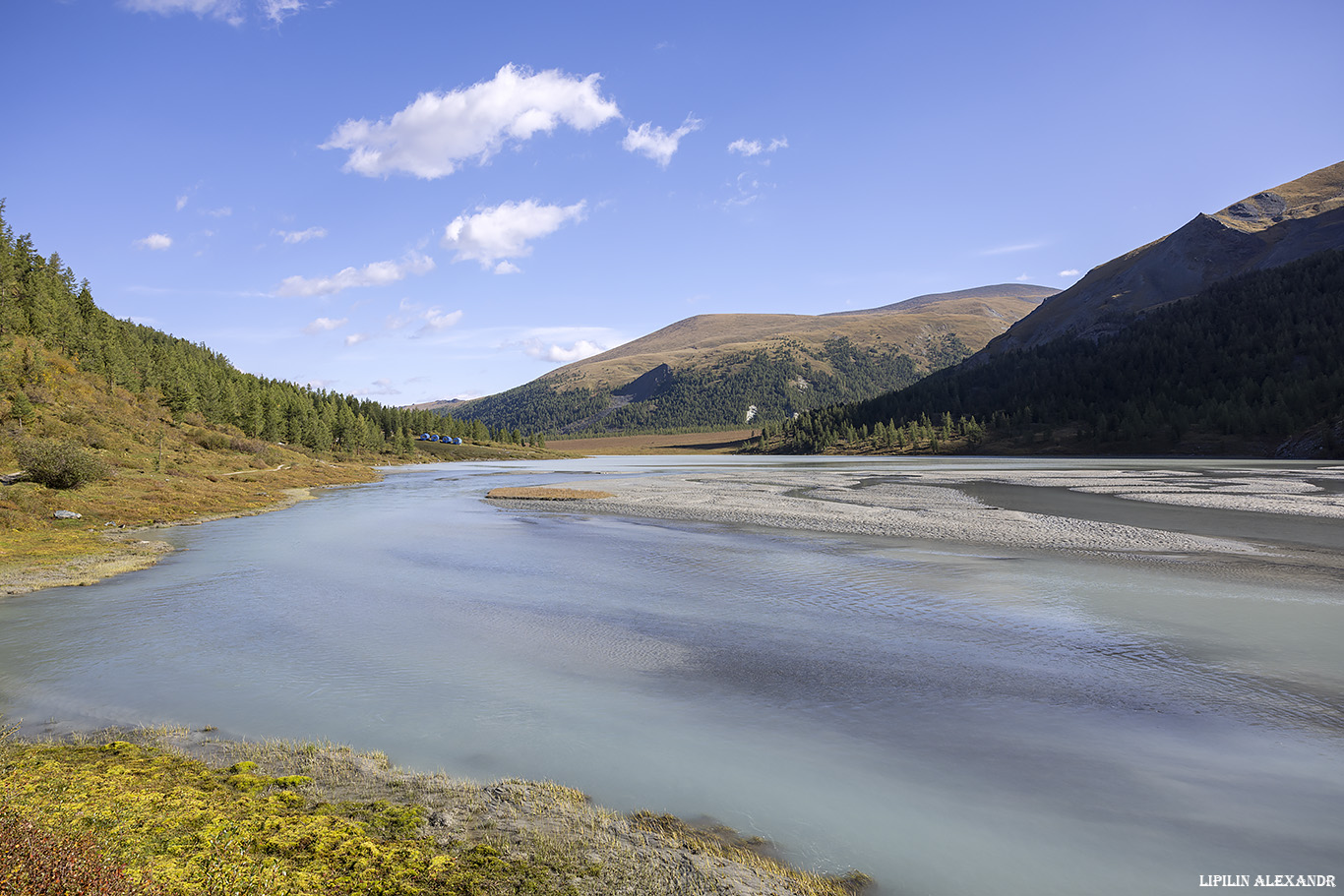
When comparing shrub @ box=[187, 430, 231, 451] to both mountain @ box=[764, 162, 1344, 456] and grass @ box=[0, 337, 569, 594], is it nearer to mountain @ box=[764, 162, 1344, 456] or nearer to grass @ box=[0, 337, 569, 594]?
grass @ box=[0, 337, 569, 594]

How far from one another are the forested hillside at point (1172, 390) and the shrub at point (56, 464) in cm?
12152

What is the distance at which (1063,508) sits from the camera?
38.6 meters

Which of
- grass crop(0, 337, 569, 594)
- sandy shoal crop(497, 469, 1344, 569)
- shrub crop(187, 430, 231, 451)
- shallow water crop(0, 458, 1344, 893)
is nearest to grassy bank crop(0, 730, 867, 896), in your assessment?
shallow water crop(0, 458, 1344, 893)

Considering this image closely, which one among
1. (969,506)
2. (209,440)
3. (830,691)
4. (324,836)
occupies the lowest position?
(969,506)

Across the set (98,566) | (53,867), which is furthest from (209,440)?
(53,867)

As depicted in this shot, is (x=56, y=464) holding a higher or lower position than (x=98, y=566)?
higher

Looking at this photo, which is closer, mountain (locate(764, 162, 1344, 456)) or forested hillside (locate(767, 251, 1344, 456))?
forested hillside (locate(767, 251, 1344, 456))

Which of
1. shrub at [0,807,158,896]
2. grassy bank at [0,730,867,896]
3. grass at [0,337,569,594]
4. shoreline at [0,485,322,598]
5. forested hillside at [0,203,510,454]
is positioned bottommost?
grassy bank at [0,730,867,896]

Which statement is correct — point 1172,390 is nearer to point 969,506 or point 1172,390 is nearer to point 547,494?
point 969,506

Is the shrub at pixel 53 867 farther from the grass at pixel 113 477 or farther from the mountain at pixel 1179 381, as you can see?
the mountain at pixel 1179 381

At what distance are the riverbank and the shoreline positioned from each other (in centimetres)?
2354

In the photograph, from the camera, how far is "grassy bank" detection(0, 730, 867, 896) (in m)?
5.72

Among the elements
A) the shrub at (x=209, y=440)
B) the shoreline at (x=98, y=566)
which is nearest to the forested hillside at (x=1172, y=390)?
the shoreline at (x=98, y=566)

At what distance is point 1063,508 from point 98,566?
1814 inches
